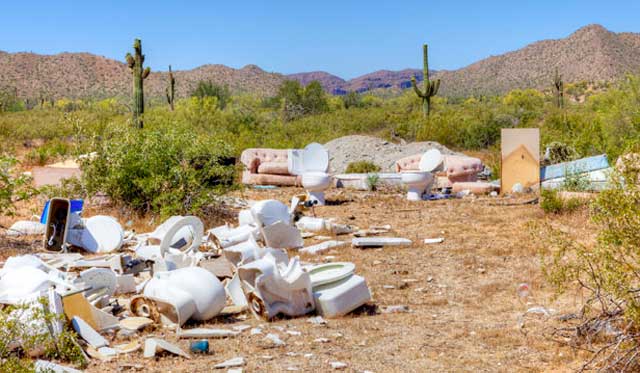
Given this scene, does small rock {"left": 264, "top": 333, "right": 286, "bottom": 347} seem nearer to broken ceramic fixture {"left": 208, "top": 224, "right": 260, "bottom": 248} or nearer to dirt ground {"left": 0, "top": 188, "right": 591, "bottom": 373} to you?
dirt ground {"left": 0, "top": 188, "right": 591, "bottom": 373}

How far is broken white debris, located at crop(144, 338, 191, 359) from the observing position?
5039 mm

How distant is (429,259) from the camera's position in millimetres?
8758

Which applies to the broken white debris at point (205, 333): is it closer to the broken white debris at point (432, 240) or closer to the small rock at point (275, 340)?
the small rock at point (275, 340)

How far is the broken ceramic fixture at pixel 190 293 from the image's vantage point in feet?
18.9

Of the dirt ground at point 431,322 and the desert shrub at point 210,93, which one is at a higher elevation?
the desert shrub at point 210,93

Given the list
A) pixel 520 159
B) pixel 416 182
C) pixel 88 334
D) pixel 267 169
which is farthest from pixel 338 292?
pixel 267 169

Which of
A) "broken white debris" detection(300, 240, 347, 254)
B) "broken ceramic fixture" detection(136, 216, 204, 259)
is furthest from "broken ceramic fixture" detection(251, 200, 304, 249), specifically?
A: "broken ceramic fixture" detection(136, 216, 204, 259)

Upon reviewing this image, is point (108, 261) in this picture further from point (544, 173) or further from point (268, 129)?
point (268, 129)

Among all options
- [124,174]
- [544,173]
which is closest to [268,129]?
[544,173]

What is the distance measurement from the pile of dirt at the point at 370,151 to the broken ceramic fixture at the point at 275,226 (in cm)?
919

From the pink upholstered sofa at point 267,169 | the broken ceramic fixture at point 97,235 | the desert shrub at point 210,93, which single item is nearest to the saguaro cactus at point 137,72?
the pink upholstered sofa at point 267,169

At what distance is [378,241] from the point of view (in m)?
9.43

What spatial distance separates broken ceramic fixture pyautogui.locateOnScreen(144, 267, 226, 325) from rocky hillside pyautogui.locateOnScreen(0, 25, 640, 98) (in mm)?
61807

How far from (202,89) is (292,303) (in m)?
44.5
